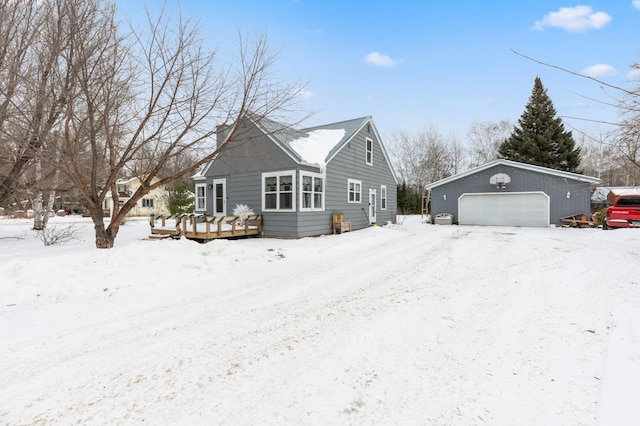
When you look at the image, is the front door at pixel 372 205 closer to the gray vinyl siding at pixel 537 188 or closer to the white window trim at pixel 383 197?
the white window trim at pixel 383 197

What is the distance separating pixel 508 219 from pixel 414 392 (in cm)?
1916

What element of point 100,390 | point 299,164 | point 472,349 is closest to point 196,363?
point 100,390

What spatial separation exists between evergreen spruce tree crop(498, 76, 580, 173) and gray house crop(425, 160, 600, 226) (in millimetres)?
11613

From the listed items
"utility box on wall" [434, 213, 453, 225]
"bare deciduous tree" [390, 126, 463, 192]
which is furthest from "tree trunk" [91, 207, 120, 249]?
"bare deciduous tree" [390, 126, 463, 192]

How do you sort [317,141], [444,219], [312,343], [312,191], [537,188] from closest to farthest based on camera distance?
[312,343] → [312,191] → [317,141] → [537,188] → [444,219]

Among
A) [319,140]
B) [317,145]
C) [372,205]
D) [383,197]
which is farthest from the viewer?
[383,197]

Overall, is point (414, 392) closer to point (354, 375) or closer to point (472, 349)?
point (354, 375)

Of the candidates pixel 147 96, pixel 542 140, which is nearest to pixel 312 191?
pixel 147 96

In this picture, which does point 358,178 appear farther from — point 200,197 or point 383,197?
point 200,197

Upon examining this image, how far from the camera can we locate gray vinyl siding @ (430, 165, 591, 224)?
1728 centimetres

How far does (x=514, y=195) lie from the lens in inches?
723

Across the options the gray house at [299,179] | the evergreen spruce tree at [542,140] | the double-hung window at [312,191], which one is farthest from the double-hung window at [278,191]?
the evergreen spruce tree at [542,140]

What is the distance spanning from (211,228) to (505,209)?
1660 centimetres

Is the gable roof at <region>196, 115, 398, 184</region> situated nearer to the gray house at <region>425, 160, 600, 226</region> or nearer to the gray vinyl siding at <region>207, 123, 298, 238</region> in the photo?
the gray vinyl siding at <region>207, 123, 298, 238</region>
